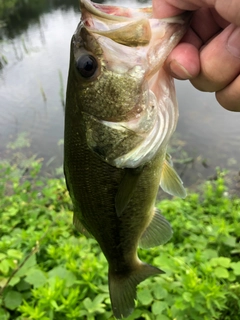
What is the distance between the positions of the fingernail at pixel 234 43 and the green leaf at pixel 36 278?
1806mm

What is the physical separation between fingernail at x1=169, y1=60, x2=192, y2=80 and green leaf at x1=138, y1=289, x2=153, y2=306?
1409 mm

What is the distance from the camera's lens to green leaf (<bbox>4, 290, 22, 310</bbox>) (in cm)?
228

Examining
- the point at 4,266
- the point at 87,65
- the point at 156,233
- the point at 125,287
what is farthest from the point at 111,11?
the point at 4,266

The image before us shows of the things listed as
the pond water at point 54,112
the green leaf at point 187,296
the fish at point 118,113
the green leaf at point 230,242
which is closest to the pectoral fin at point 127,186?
the fish at point 118,113

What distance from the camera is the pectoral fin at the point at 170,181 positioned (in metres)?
1.66

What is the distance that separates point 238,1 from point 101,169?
2.66 feet

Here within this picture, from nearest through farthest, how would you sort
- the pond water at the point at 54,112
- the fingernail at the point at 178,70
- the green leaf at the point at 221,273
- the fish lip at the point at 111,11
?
the fish lip at the point at 111,11 < the fingernail at the point at 178,70 < the green leaf at the point at 221,273 < the pond water at the point at 54,112

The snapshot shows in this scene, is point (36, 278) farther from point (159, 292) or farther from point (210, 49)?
point (210, 49)

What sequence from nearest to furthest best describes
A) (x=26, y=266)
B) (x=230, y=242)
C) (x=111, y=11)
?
(x=111, y=11)
(x=26, y=266)
(x=230, y=242)

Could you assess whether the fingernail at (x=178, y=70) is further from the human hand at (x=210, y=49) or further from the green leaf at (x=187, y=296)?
the green leaf at (x=187, y=296)

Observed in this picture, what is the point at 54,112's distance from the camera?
23.7 feet

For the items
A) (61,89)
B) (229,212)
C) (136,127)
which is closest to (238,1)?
(136,127)

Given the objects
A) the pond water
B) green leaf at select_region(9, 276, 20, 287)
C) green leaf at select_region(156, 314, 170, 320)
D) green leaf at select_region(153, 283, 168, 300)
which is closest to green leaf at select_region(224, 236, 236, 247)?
green leaf at select_region(153, 283, 168, 300)

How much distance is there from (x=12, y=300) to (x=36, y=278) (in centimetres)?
22
